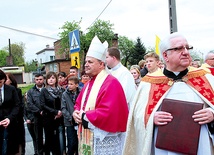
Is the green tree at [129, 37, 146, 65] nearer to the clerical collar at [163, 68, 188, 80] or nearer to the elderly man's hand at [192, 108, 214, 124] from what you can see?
the clerical collar at [163, 68, 188, 80]

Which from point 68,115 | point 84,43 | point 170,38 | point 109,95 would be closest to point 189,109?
point 170,38

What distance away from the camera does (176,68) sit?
2.80 meters

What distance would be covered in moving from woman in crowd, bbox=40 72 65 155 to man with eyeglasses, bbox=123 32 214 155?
149 inches

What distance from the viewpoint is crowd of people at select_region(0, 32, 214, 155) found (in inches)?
107

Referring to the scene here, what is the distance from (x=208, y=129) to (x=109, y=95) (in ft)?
4.85

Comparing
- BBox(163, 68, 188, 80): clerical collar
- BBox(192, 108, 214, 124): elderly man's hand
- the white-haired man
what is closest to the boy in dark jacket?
the white-haired man

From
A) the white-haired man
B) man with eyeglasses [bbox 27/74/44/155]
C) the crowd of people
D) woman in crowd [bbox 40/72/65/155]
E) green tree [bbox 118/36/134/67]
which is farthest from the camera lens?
green tree [bbox 118/36/134/67]

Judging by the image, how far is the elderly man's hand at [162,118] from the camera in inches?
102

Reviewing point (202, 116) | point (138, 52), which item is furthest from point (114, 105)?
point (138, 52)

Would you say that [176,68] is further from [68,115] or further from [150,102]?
[68,115]

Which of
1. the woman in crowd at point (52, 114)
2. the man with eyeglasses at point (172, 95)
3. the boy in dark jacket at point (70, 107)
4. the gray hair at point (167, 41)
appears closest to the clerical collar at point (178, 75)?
the man with eyeglasses at point (172, 95)

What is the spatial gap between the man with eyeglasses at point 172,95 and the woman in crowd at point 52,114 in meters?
3.77

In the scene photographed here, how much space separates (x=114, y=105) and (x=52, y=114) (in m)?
3.04

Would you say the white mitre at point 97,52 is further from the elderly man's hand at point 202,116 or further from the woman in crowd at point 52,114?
the woman in crowd at point 52,114
